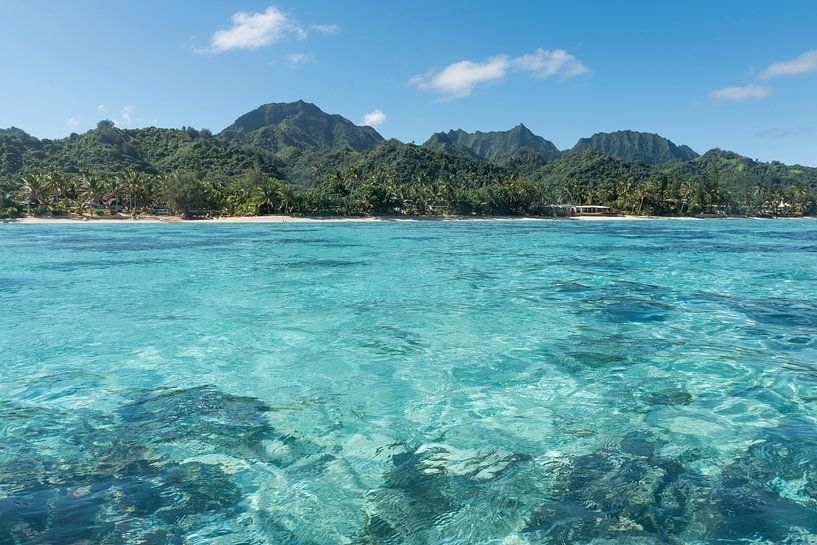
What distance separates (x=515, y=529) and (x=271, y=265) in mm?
23215

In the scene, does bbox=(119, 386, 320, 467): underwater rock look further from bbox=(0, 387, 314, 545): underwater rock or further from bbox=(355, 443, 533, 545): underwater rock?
bbox=(355, 443, 533, 545): underwater rock

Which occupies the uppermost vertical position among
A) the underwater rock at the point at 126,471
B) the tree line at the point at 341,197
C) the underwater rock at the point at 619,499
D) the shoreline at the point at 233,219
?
the tree line at the point at 341,197

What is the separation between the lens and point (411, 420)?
23.5 ft

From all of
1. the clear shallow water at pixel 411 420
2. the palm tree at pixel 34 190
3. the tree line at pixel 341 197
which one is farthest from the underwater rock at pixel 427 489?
the palm tree at pixel 34 190

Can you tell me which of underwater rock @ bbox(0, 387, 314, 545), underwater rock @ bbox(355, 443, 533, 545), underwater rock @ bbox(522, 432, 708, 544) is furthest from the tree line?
underwater rock @ bbox(522, 432, 708, 544)

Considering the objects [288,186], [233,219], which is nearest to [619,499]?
[233,219]

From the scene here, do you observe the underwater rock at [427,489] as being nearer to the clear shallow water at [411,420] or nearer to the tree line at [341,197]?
the clear shallow water at [411,420]

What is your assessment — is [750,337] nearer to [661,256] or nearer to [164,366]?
[164,366]

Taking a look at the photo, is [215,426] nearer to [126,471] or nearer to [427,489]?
[126,471]

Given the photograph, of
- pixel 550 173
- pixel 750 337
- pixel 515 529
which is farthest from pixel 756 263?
pixel 550 173

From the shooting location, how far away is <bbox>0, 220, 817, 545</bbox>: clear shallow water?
187 inches

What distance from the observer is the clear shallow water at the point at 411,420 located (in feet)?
15.6

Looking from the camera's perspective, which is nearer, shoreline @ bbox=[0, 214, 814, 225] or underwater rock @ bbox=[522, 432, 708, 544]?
underwater rock @ bbox=[522, 432, 708, 544]

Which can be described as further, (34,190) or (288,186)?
(288,186)
